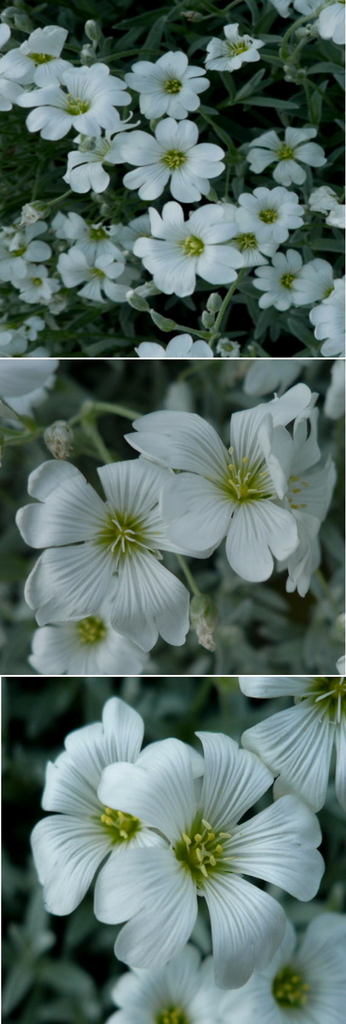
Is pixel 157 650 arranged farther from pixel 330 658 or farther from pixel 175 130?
pixel 175 130

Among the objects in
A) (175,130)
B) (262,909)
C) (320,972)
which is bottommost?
(320,972)

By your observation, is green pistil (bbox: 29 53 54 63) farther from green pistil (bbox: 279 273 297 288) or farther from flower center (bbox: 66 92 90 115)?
green pistil (bbox: 279 273 297 288)

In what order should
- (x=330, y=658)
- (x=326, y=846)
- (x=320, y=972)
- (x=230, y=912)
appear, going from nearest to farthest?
1. (x=230, y=912)
2. (x=320, y=972)
3. (x=330, y=658)
4. (x=326, y=846)

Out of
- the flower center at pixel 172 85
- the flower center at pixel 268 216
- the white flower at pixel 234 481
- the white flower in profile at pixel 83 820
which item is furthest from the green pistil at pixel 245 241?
the white flower in profile at pixel 83 820

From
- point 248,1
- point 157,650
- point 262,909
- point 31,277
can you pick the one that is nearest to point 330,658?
point 157,650

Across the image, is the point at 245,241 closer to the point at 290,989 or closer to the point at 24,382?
the point at 24,382

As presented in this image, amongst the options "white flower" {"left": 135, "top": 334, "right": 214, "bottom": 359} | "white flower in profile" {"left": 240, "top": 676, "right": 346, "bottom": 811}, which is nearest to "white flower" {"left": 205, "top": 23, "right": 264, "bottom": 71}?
"white flower" {"left": 135, "top": 334, "right": 214, "bottom": 359}
